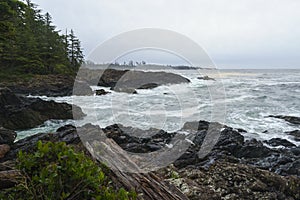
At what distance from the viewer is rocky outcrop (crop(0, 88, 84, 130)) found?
41.9 ft

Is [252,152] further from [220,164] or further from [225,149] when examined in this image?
[220,164]

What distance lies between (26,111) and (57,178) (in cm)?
1301

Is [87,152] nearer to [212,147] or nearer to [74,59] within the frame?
[212,147]

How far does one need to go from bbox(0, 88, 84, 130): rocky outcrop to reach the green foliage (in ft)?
38.5

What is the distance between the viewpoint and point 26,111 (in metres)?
13.6

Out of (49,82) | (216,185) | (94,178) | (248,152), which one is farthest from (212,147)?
(49,82)

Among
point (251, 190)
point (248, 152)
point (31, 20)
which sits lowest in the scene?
point (248, 152)

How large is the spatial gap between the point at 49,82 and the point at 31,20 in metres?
14.2

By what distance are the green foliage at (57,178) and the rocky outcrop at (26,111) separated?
11.7 meters

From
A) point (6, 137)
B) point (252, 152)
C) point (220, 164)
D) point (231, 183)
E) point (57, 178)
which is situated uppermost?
point (57, 178)

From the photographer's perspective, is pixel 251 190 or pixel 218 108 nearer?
pixel 251 190

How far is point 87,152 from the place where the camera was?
11.8ft

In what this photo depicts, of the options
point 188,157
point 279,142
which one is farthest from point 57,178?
point 279,142

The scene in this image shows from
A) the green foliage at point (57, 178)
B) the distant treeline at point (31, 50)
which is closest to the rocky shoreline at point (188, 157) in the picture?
the green foliage at point (57, 178)
